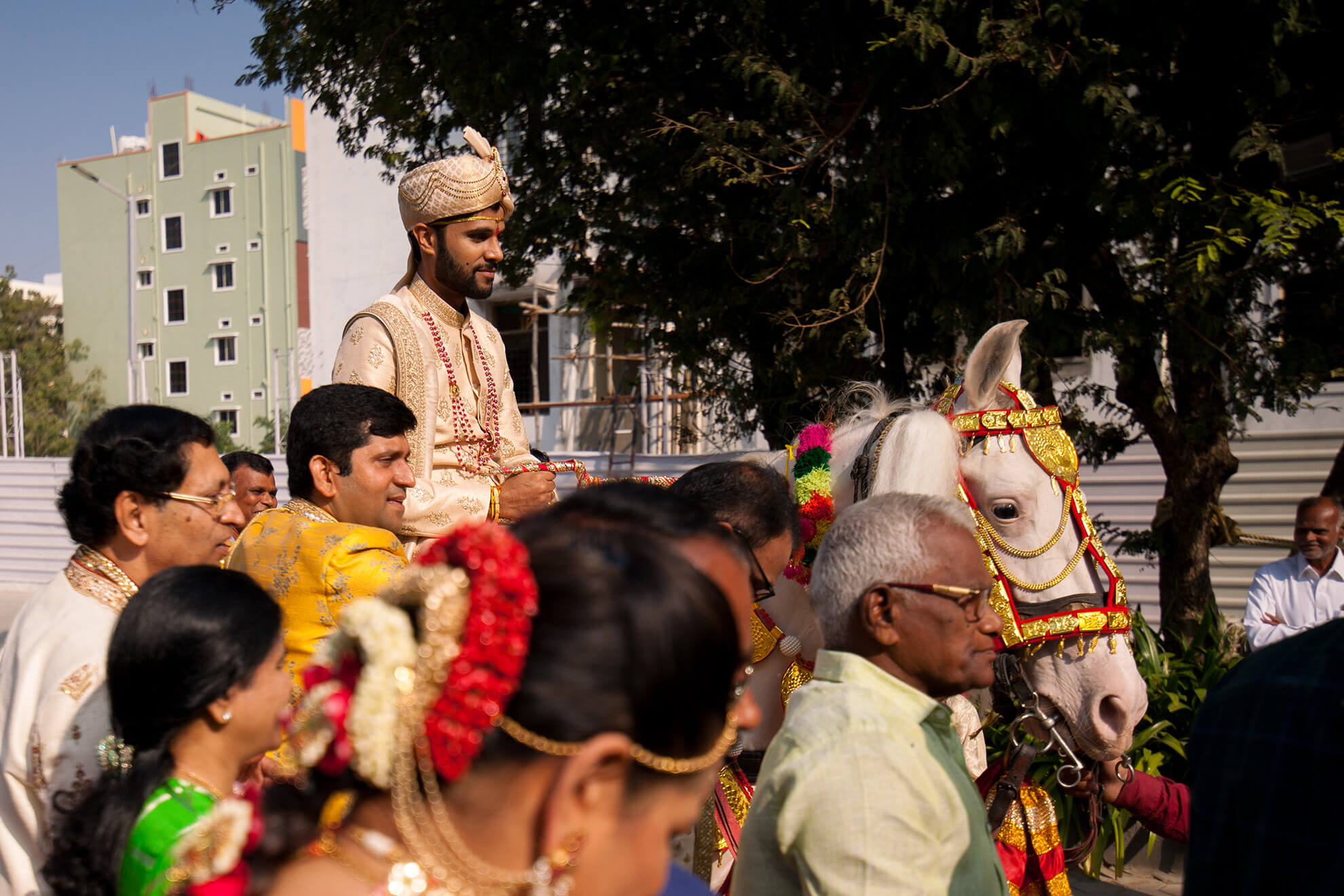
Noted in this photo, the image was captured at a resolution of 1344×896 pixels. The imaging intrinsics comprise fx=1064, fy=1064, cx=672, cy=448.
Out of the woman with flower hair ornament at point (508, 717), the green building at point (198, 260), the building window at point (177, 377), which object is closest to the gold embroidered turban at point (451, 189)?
the woman with flower hair ornament at point (508, 717)

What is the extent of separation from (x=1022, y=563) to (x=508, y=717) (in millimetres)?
2503

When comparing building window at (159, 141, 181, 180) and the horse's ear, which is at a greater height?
building window at (159, 141, 181, 180)

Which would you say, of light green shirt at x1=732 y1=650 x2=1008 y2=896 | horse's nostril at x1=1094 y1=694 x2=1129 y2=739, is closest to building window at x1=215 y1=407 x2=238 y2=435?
horse's nostril at x1=1094 y1=694 x2=1129 y2=739

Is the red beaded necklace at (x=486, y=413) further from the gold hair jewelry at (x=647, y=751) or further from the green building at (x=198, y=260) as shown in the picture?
the green building at (x=198, y=260)

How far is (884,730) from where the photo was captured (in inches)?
81.1

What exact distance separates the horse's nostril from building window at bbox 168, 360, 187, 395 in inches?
1453

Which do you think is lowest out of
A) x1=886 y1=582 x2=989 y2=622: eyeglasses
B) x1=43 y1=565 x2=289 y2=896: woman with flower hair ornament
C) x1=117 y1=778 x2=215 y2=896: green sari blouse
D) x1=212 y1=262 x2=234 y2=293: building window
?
x1=117 y1=778 x2=215 y2=896: green sari blouse

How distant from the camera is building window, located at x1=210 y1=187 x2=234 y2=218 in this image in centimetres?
3462

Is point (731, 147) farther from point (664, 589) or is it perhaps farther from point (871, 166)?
point (664, 589)

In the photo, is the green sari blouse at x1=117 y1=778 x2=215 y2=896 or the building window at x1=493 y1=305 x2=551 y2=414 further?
the building window at x1=493 y1=305 x2=551 y2=414

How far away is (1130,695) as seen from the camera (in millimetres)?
3117

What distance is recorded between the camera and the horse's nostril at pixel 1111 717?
3125 millimetres

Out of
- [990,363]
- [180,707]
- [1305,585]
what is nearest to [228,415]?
[1305,585]

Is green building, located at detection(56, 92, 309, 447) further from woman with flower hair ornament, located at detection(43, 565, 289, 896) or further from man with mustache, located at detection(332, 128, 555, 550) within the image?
woman with flower hair ornament, located at detection(43, 565, 289, 896)
